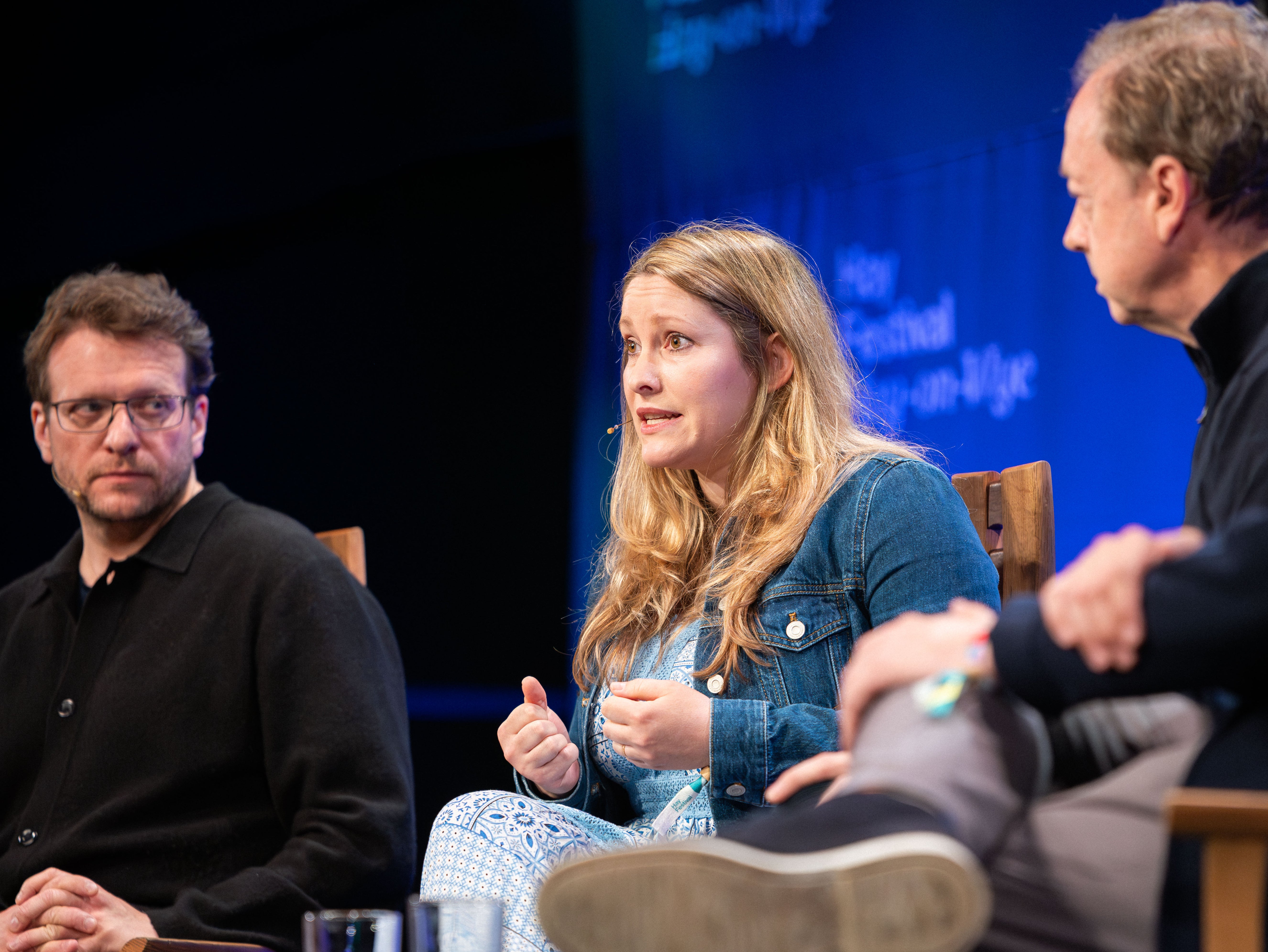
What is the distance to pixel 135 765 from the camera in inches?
77.9

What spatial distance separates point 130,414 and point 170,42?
330 centimetres

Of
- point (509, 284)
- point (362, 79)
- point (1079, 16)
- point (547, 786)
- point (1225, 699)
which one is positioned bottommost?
point (547, 786)

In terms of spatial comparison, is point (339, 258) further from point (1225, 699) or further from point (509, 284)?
point (1225, 699)

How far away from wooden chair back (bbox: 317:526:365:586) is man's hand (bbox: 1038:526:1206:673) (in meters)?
1.62

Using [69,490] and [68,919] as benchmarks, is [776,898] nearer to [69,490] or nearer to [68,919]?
[68,919]

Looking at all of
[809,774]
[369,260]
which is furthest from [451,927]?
[369,260]

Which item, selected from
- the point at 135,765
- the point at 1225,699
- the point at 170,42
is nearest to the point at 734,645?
the point at 1225,699

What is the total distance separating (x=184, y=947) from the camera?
5.07ft

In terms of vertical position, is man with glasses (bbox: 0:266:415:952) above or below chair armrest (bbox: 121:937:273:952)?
above

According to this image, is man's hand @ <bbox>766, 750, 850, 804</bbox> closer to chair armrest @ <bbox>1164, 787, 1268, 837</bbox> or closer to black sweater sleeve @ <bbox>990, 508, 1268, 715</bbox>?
black sweater sleeve @ <bbox>990, 508, 1268, 715</bbox>

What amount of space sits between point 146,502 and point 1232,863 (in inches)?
→ 76.3

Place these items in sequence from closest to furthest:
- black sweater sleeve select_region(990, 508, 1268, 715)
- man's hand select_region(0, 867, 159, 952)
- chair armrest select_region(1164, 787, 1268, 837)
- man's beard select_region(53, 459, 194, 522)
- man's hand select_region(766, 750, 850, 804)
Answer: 1. chair armrest select_region(1164, 787, 1268, 837)
2. black sweater sleeve select_region(990, 508, 1268, 715)
3. man's hand select_region(766, 750, 850, 804)
4. man's hand select_region(0, 867, 159, 952)
5. man's beard select_region(53, 459, 194, 522)

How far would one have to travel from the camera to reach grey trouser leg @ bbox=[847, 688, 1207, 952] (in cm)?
84

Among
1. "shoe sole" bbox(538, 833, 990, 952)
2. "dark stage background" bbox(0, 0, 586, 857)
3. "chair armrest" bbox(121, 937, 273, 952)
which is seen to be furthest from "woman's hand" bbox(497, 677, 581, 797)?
"dark stage background" bbox(0, 0, 586, 857)
